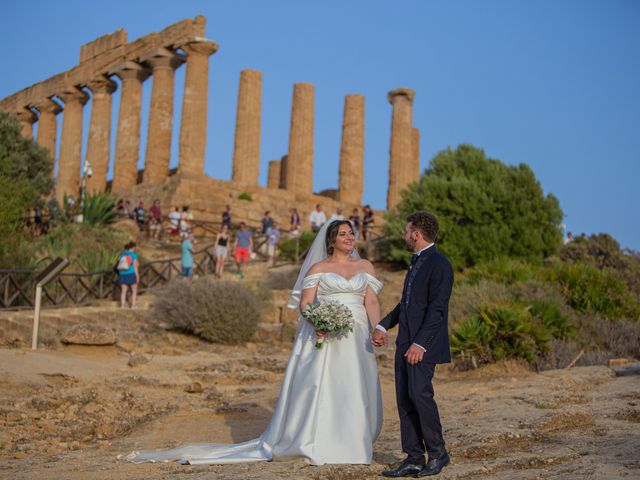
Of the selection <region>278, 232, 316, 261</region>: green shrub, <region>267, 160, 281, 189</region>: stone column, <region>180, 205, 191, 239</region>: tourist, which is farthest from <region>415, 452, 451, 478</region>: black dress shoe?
<region>267, 160, 281, 189</region>: stone column

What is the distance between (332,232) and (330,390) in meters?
1.24

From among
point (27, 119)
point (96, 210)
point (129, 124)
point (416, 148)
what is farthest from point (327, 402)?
point (27, 119)

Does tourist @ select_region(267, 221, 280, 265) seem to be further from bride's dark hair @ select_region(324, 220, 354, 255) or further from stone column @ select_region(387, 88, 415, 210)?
bride's dark hair @ select_region(324, 220, 354, 255)

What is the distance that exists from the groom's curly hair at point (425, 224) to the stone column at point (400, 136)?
116 ft

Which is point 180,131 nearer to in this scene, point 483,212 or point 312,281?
point 483,212

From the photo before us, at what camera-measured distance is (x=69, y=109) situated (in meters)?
40.7

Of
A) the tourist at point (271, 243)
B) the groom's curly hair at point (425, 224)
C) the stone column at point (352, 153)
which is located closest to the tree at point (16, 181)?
the tourist at point (271, 243)

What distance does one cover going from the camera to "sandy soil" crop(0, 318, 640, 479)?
605cm

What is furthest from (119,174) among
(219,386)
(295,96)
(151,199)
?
(219,386)

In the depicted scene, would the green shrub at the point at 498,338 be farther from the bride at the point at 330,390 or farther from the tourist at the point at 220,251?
the tourist at the point at 220,251

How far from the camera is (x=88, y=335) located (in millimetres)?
14234

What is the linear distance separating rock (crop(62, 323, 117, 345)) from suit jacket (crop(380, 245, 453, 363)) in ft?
30.7

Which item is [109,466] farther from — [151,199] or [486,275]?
[151,199]

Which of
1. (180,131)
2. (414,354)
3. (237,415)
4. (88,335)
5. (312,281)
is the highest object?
(180,131)
